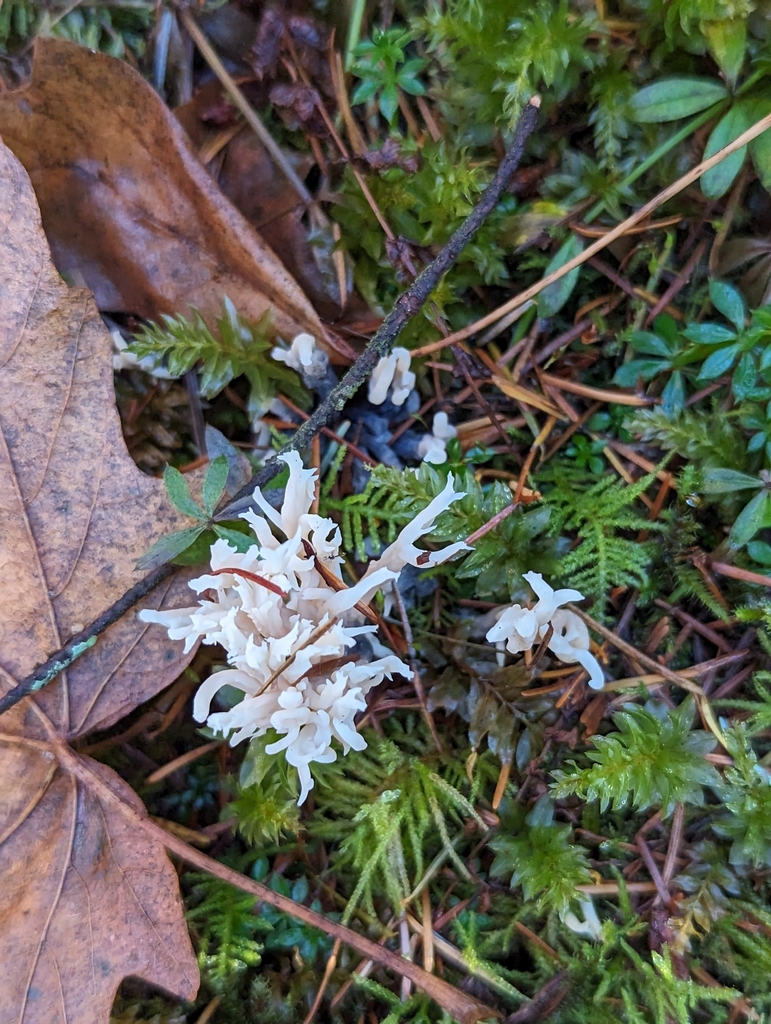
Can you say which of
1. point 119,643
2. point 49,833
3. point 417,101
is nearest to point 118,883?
point 49,833

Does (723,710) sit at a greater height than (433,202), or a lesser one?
lesser

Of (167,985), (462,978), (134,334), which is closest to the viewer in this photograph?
(167,985)

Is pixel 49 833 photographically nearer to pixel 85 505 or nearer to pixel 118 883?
pixel 118 883

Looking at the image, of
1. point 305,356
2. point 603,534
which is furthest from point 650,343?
point 305,356

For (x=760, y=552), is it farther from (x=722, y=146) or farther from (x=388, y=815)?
(x=388, y=815)

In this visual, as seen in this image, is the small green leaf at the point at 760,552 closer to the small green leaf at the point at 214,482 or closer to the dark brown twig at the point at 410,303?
the dark brown twig at the point at 410,303

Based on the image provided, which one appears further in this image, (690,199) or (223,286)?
(223,286)
